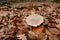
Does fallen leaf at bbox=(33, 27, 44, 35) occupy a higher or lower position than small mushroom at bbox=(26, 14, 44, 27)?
lower

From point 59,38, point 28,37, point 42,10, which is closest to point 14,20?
point 28,37

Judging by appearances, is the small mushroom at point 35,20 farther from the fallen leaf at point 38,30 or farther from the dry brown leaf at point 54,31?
the dry brown leaf at point 54,31

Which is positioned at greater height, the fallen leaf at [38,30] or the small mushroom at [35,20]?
the small mushroom at [35,20]

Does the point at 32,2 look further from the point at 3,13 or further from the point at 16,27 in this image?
the point at 16,27

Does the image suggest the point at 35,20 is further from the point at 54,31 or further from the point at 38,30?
the point at 54,31

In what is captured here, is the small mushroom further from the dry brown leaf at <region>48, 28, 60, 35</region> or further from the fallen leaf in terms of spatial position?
the dry brown leaf at <region>48, 28, 60, 35</region>

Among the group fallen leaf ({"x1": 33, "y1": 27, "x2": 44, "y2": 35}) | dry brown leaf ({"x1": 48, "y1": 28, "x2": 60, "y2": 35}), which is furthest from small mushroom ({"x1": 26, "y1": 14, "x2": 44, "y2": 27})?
dry brown leaf ({"x1": 48, "y1": 28, "x2": 60, "y2": 35})

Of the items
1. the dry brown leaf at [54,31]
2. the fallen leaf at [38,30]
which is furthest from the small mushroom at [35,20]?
the dry brown leaf at [54,31]

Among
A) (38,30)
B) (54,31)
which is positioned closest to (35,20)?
(38,30)

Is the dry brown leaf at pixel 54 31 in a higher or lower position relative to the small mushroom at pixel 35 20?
lower

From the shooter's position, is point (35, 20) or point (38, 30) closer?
point (38, 30)

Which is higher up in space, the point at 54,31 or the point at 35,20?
the point at 35,20
